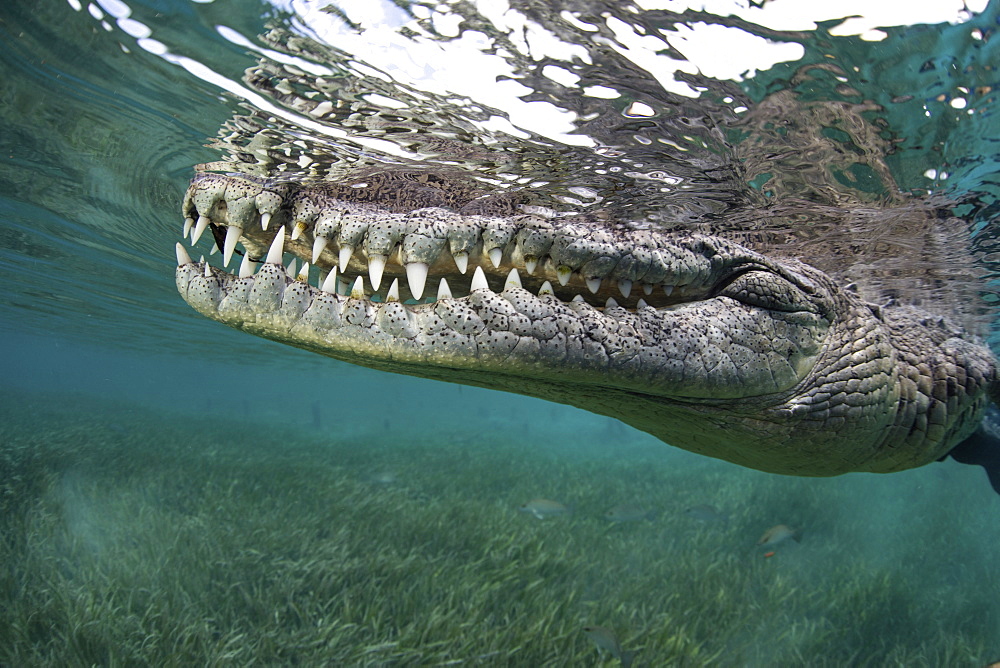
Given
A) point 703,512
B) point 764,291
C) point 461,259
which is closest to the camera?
point 461,259

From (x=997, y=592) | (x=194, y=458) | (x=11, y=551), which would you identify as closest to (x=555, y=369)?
(x=11, y=551)

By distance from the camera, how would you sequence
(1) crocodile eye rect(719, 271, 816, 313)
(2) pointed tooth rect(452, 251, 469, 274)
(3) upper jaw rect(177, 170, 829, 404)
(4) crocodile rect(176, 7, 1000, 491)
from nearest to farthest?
(3) upper jaw rect(177, 170, 829, 404), (4) crocodile rect(176, 7, 1000, 491), (2) pointed tooth rect(452, 251, 469, 274), (1) crocodile eye rect(719, 271, 816, 313)

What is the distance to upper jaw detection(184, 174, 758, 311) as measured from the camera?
248cm

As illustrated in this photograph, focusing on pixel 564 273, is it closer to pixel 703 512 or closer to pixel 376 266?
pixel 376 266

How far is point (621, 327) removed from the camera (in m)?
2.54

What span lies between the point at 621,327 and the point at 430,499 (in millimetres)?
9415

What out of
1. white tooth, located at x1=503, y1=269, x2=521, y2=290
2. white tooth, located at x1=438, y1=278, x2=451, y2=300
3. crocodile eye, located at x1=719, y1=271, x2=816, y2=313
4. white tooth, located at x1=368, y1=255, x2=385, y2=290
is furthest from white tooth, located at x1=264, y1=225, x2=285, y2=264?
crocodile eye, located at x1=719, y1=271, x2=816, y2=313

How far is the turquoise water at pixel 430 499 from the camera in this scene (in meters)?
3.86

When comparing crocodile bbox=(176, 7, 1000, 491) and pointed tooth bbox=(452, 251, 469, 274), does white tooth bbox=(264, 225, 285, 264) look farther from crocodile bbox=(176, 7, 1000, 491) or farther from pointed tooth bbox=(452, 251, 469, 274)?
pointed tooth bbox=(452, 251, 469, 274)

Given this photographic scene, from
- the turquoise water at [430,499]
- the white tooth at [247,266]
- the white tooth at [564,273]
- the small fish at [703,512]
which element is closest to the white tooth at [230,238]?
the white tooth at [247,266]

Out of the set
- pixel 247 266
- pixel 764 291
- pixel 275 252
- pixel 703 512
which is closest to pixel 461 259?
pixel 275 252

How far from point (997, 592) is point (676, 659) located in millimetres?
8862

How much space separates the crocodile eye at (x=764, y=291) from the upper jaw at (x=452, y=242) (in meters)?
0.12

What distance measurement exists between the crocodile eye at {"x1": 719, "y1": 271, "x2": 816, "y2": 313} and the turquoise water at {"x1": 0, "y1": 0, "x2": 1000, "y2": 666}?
5.37 ft
